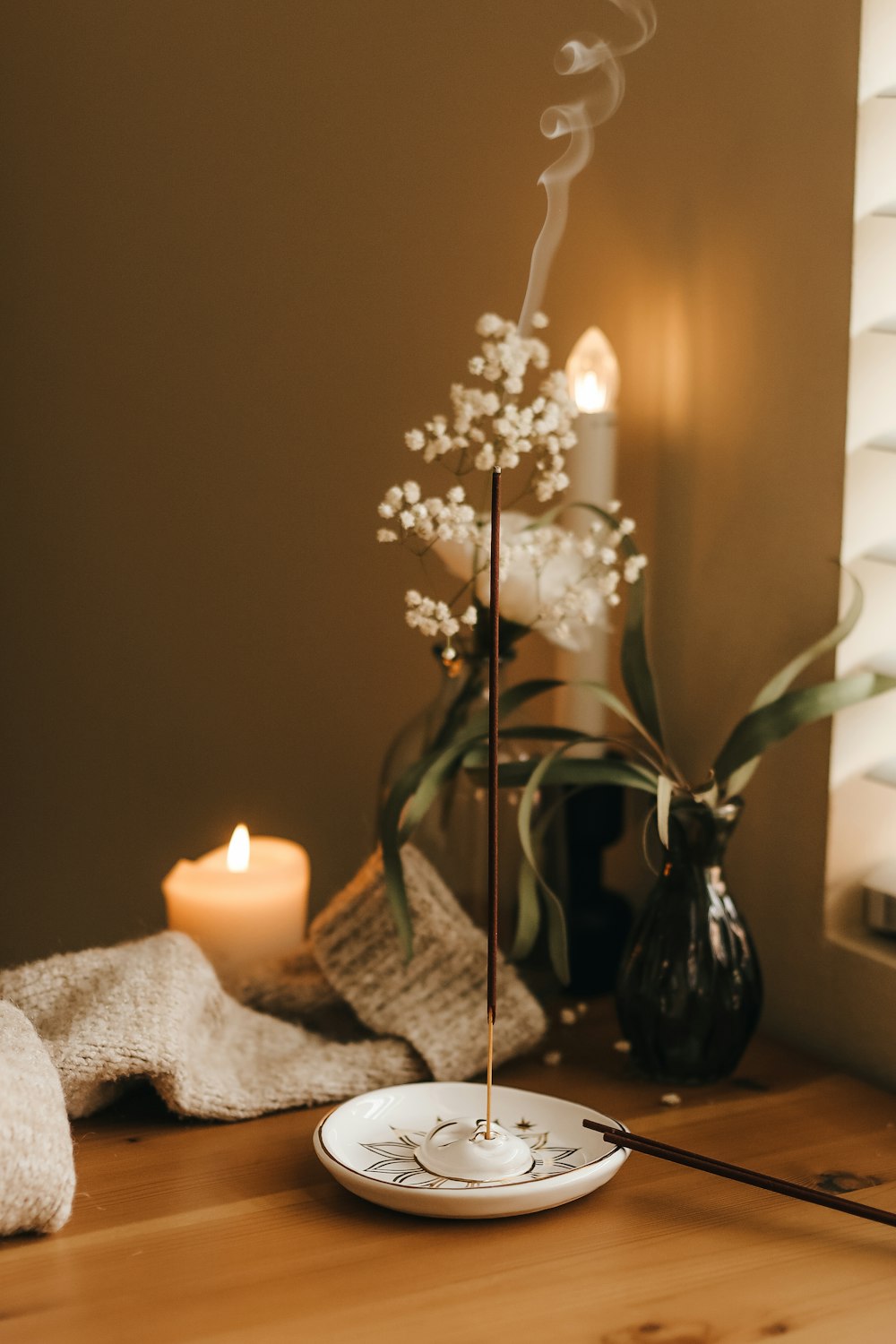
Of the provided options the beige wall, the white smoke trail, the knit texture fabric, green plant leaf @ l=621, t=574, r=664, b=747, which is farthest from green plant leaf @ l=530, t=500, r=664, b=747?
the knit texture fabric

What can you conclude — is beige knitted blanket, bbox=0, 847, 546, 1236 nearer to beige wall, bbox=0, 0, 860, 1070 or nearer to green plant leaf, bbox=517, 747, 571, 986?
green plant leaf, bbox=517, 747, 571, 986

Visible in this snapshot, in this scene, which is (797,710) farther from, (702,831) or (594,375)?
(594,375)

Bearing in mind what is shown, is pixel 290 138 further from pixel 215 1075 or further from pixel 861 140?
pixel 215 1075

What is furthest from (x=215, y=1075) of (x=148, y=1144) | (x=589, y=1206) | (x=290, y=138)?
(x=290, y=138)

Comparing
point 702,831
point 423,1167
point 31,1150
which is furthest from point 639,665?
point 31,1150

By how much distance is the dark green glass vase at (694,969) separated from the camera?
32.4 inches

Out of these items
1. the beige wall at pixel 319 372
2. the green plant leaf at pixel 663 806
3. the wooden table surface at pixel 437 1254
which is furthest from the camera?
the beige wall at pixel 319 372

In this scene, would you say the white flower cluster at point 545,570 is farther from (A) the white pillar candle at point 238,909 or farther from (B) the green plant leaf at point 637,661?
(A) the white pillar candle at point 238,909

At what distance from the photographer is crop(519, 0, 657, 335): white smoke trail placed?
97 cm

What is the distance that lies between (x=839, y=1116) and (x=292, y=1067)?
0.31 metres

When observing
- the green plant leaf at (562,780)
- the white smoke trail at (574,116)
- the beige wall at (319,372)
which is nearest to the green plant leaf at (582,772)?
the green plant leaf at (562,780)

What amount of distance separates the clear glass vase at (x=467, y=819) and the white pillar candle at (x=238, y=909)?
10 centimetres

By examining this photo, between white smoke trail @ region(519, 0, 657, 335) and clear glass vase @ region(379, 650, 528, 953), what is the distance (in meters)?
0.25

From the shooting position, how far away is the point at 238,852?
923mm
